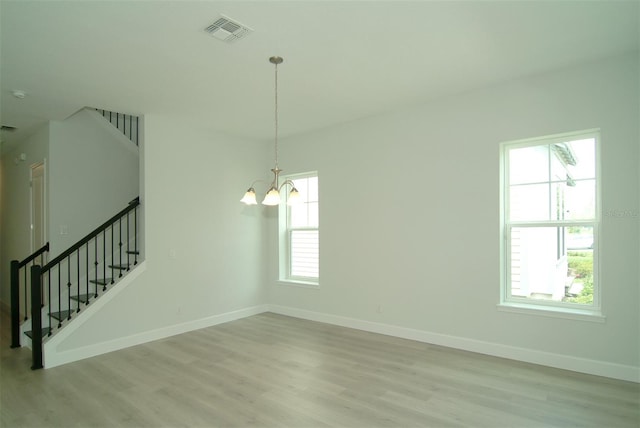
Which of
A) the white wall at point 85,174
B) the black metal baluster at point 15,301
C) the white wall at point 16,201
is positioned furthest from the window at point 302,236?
the white wall at point 16,201

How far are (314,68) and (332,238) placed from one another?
269 centimetres

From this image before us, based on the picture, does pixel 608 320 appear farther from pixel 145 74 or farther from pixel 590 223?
pixel 145 74

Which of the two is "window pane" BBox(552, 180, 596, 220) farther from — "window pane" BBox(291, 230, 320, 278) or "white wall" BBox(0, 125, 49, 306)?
"white wall" BBox(0, 125, 49, 306)

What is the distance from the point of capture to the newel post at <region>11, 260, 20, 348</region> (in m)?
4.33

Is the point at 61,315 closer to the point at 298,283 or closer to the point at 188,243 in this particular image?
the point at 188,243

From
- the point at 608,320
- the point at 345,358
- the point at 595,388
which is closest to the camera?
the point at 595,388

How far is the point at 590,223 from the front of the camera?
3500 millimetres

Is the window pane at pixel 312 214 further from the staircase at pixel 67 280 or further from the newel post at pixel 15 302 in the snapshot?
the newel post at pixel 15 302

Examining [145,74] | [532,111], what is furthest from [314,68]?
[532,111]

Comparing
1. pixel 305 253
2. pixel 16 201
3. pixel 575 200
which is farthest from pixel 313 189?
pixel 16 201

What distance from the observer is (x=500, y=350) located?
3.88 meters

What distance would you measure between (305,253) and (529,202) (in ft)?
11.1

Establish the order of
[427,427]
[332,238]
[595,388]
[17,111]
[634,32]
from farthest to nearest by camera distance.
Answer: [332,238], [17,111], [595,388], [634,32], [427,427]

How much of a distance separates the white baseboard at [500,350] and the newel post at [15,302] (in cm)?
383
